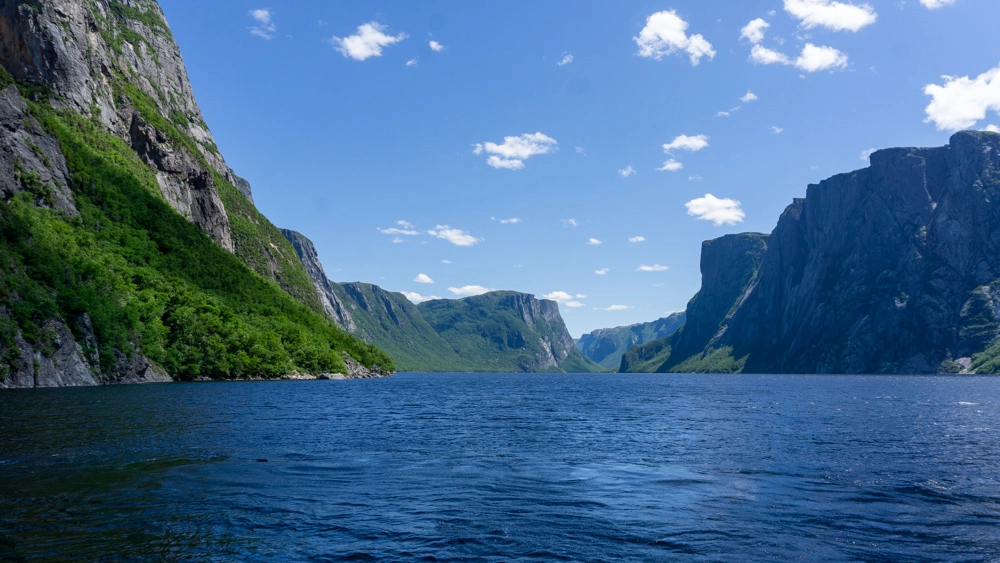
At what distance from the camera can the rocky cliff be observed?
95000 mm

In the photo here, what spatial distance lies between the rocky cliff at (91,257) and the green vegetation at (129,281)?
0.34 m

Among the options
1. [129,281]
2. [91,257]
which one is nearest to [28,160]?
[91,257]

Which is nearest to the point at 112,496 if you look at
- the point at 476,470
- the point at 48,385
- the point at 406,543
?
the point at 406,543

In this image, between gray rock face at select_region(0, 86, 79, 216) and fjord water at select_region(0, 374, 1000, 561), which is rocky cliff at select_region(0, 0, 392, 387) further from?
fjord water at select_region(0, 374, 1000, 561)

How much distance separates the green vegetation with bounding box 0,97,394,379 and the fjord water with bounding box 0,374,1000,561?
5064cm

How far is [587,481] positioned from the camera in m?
32.8

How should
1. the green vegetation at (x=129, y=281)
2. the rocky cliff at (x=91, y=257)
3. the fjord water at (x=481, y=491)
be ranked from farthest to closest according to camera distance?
the green vegetation at (x=129, y=281)
the rocky cliff at (x=91, y=257)
the fjord water at (x=481, y=491)

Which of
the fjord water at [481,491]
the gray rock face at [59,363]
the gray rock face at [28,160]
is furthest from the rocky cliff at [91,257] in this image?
the fjord water at [481,491]

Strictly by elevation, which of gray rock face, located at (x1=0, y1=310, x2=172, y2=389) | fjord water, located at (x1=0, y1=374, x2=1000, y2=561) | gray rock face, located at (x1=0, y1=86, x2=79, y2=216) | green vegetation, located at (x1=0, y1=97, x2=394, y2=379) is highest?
gray rock face, located at (x1=0, y1=86, x2=79, y2=216)

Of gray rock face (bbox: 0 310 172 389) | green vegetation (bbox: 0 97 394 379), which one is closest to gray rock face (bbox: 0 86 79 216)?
green vegetation (bbox: 0 97 394 379)

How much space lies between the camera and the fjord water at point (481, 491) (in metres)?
20.7

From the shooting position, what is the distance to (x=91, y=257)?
120 metres

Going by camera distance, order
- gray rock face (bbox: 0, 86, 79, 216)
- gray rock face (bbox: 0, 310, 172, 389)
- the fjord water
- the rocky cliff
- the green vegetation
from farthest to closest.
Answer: gray rock face (bbox: 0, 86, 79, 216), the green vegetation, the rocky cliff, gray rock face (bbox: 0, 310, 172, 389), the fjord water

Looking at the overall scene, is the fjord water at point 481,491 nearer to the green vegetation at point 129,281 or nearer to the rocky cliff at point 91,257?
the rocky cliff at point 91,257
